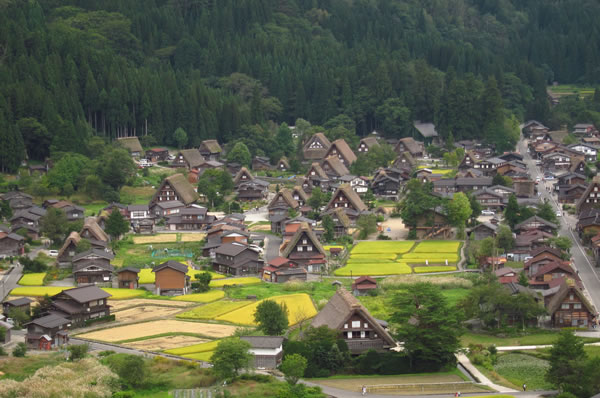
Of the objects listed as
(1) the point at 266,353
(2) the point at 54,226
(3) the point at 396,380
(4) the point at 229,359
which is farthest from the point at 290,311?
(2) the point at 54,226

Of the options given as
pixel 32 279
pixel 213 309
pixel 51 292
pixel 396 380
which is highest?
pixel 32 279

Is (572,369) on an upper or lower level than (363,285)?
lower

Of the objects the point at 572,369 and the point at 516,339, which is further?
the point at 516,339

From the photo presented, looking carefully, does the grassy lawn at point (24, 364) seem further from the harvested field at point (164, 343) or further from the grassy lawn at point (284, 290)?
the grassy lawn at point (284, 290)

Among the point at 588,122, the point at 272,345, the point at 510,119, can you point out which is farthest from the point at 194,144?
the point at 272,345

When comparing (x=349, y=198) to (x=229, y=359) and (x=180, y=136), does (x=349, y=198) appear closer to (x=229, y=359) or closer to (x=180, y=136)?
(x=180, y=136)

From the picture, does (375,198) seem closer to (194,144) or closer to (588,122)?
(194,144)
